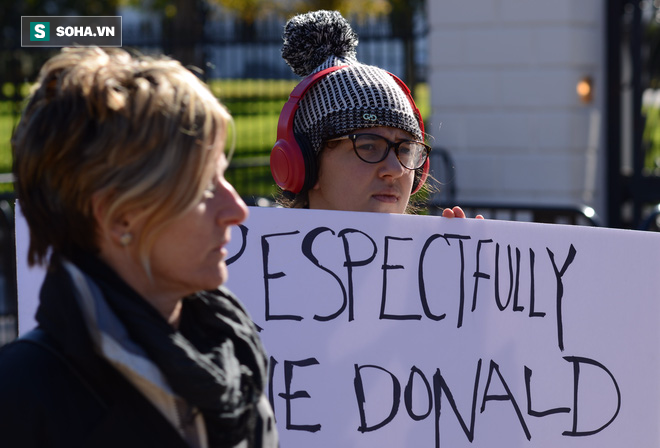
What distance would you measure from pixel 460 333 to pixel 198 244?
3.78 ft

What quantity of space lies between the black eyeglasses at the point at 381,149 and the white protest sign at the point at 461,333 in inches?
6.3

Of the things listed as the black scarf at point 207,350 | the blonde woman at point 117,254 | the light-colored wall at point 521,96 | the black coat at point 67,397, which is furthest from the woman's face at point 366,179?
the light-colored wall at point 521,96

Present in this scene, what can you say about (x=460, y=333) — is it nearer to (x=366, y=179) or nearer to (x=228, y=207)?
(x=366, y=179)

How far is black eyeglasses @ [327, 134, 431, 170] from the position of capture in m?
2.46

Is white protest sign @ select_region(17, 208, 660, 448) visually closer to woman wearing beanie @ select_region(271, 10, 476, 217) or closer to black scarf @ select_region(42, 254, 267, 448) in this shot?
woman wearing beanie @ select_region(271, 10, 476, 217)

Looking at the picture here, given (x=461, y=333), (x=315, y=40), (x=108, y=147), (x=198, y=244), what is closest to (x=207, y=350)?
(x=198, y=244)

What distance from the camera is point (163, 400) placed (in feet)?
4.28

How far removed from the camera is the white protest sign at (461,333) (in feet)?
7.66

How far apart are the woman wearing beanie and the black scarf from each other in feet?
3.28

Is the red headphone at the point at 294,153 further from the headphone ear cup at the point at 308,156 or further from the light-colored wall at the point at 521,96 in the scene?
the light-colored wall at the point at 521,96

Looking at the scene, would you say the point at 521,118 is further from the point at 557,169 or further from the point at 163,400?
the point at 163,400

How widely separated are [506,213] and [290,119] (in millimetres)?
4253

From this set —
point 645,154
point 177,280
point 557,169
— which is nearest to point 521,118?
point 557,169

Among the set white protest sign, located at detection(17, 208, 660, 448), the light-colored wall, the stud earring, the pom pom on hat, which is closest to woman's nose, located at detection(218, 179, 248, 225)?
the stud earring
